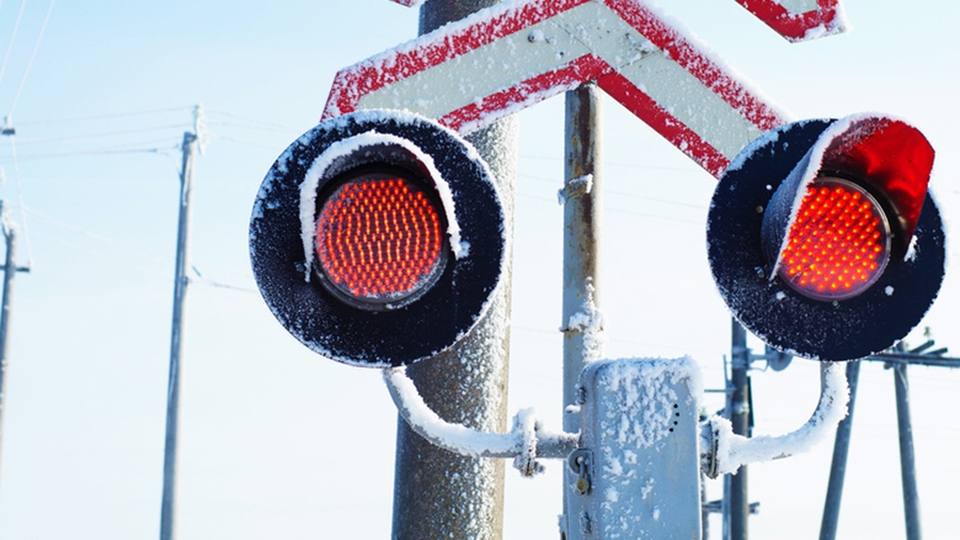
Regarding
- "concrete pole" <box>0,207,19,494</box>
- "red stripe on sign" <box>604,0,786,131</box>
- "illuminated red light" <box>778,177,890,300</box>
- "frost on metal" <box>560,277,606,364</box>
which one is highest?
"concrete pole" <box>0,207,19,494</box>

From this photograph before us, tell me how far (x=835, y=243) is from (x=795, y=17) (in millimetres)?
895

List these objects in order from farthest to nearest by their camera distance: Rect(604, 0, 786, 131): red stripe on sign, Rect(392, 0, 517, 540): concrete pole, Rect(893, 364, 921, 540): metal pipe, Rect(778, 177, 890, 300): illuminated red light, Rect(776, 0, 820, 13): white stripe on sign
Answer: Rect(893, 364, 921, 540): metal pipe
Rect(392, 0, 517, 540): concrete pole
Rect(776, 0, 820, 13): white stripe on sign
Rect(604, 0, 786, 131): red stripe on sign
Rect(778, 177, 890, 300): illuminated red light

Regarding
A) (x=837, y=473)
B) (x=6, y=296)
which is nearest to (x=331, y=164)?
(x=837, y=473)

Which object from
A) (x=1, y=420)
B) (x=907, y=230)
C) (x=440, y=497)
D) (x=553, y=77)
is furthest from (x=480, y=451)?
(x=1, y=420)

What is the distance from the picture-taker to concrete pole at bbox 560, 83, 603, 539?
75.6 inches

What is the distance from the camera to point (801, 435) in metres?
1.65

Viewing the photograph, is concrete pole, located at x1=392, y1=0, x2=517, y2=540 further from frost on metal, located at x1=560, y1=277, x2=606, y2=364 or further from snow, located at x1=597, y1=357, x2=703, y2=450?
snow, located at x1=597, y1=357, x2=703, y2=450

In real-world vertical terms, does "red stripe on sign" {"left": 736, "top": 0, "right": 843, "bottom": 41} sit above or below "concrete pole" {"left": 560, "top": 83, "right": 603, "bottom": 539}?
above

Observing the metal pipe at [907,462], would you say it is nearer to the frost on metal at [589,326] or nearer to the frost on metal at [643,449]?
the frost on metal at [589,326]

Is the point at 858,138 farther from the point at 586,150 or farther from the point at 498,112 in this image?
the point at 498,112

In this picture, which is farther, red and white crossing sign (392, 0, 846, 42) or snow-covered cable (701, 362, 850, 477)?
red and white crossing sign (392, 0, 846, 42)

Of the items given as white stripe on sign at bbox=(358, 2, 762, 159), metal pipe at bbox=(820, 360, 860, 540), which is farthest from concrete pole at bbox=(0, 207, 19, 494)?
white stripe on sign at bbox=(358, 2, 762, 159)

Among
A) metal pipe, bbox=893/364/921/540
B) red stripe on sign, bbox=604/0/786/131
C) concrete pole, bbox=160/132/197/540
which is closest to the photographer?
red stripe on sign, bbox=604/0/786/131

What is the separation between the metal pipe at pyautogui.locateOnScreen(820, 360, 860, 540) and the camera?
14.6 metres
